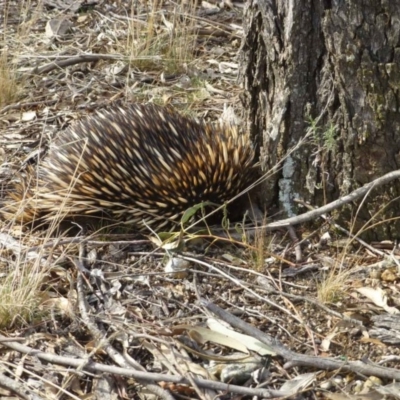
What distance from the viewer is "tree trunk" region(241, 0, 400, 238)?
9.15 feet

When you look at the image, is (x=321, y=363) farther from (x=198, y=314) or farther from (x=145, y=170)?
(x=145, y=170)

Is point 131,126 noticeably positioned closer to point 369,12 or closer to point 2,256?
point 2,256

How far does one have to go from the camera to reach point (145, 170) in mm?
3312

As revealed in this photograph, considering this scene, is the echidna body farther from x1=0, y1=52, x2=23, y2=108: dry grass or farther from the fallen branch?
x1=0, y1=52, x2=23, y2=108: dry grass

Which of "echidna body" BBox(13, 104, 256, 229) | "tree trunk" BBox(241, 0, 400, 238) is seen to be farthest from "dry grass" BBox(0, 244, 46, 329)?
"tree trunk" BBox(241, 0, 400, 238)

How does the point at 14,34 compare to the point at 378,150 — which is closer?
the point at 378,150

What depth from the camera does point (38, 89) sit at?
4.53 metres

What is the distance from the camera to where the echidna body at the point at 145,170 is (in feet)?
10.9

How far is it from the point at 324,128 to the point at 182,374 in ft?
3.57

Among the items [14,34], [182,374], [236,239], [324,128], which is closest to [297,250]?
[236,239]

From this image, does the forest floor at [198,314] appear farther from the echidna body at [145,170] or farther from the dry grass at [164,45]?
the dry grass at [164,45]

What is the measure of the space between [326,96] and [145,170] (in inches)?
31.3

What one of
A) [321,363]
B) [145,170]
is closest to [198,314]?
[321,363]

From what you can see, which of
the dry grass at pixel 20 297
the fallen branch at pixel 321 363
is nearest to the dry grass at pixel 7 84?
the dry grass at pixel 20 297
